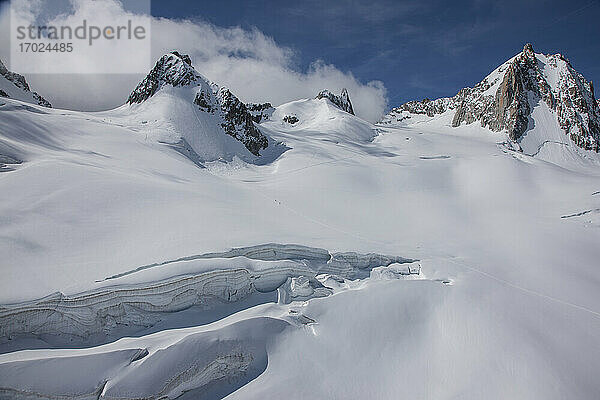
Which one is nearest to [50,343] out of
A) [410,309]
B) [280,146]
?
[410,309]

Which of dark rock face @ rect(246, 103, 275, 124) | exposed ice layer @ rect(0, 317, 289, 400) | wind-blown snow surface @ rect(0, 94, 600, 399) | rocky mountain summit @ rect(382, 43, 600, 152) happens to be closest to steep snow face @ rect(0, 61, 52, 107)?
wind-blown snow surface @ rect(0, 94, 600, 399)

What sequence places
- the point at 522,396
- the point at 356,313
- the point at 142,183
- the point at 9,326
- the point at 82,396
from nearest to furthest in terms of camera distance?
the point at 82,396 < the point at 9,326 < the point at 522,396 < the point at 356,313 < the point at 142,183

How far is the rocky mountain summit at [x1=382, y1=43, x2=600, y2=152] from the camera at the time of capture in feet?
161

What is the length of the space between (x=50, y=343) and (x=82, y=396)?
1186mm

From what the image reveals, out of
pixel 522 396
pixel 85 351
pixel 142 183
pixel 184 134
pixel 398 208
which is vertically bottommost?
pixel 522 396

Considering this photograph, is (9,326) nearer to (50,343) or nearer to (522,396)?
(50,343)

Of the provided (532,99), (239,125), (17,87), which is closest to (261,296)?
(239,125)

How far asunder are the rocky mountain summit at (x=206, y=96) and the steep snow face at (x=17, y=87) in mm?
17055

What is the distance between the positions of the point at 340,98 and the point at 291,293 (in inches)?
2815

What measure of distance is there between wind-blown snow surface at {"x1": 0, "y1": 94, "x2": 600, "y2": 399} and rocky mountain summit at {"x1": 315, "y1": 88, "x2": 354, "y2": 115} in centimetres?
6147

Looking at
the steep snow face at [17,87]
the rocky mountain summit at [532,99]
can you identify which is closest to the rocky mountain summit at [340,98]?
the rocky mountain summit at [532,99]

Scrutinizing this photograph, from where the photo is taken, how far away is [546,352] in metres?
6.15

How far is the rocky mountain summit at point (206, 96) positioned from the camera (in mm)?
28188

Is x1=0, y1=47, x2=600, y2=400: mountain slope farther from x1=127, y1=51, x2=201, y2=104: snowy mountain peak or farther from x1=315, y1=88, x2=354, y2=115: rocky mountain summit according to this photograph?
x1=315, y1=88, x2=354, y2=115: rocky mountain summit
